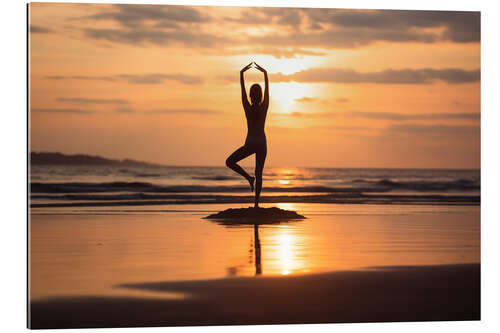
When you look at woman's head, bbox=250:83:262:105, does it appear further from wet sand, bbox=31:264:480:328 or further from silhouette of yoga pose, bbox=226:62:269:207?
wet sand, bbox=31:264:480:328

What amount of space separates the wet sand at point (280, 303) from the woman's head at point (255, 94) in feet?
10.4

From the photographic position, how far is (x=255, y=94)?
357 inches

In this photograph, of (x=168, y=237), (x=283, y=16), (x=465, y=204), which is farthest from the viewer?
(x=465, y=204)

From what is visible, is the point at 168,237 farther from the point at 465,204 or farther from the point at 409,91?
the point at 465,204

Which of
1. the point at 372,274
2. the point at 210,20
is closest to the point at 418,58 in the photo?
the point at 210,20

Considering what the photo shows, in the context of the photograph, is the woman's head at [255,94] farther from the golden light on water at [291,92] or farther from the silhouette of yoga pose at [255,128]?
the golden light on water at [291,92]

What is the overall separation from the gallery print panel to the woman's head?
16mm

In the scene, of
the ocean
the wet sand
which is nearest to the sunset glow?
the ocean

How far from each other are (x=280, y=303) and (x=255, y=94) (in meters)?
3.75

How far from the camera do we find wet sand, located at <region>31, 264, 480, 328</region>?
5539 millimetres

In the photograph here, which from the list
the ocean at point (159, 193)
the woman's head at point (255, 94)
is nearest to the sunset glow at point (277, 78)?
the woman's head at point (255, 94)

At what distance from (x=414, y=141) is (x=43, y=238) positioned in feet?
14.3

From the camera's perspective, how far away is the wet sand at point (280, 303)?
18.2 feet
